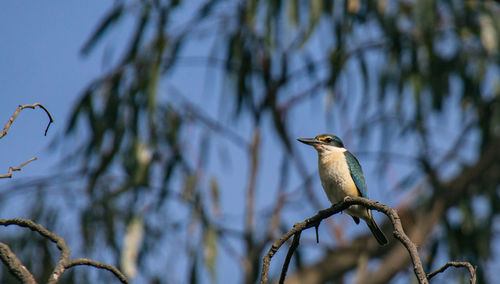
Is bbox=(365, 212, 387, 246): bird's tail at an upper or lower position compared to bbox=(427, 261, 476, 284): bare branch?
upper

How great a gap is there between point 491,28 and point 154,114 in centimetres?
274

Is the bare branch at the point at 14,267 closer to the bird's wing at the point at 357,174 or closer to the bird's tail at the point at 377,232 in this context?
the bird's tail at the point at 377,232

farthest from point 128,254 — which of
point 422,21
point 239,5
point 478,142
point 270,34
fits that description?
point 478,142

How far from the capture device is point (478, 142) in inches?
236

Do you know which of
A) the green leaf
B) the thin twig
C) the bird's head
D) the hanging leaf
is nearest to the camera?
the thin twig

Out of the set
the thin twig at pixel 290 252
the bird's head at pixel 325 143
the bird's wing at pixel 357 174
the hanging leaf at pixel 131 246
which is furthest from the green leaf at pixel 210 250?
the thin twig at pixel 290 252

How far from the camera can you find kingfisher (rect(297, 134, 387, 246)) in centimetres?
313

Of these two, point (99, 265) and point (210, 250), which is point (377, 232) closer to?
point (99, 265)

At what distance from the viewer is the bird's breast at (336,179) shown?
10.5 feet

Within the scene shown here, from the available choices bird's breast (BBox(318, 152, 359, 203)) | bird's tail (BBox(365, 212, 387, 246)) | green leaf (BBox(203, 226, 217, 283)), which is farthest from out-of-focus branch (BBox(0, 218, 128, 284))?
green leaf (BBox(203, 226, 217, 283))

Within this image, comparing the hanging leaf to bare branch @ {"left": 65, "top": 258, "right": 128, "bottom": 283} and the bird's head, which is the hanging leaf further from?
bare branch @ {"left": 65, "top": 258, "right": 128, "bottom": 283}

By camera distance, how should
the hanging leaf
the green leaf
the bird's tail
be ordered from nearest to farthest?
the bird's tail
the hanging leaf
the green leaf

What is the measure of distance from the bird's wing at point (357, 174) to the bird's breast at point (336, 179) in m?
0.02

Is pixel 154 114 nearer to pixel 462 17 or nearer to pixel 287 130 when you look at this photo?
pixel 287 130
